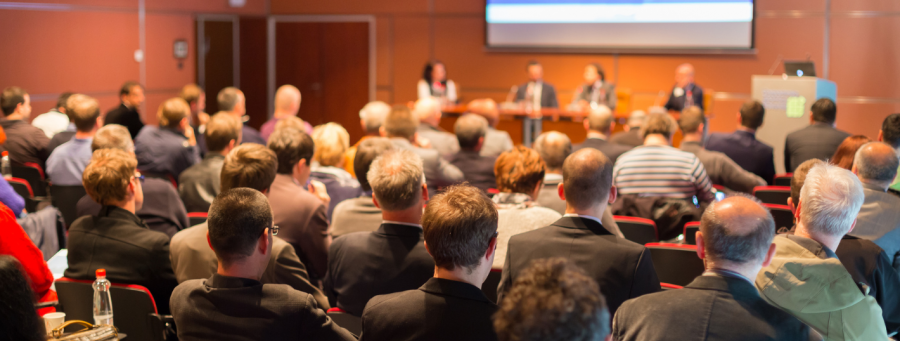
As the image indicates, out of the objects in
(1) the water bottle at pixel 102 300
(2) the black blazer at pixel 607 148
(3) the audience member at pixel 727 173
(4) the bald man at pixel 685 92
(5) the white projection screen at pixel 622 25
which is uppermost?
(5) the white projection screen at pixel 622 25

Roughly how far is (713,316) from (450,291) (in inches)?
27.3

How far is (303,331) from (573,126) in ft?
24.7

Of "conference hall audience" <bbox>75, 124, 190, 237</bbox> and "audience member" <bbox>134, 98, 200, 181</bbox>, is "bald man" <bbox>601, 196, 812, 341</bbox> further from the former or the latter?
"audience member" <bbox>134, 98, 200, 181</bbox>

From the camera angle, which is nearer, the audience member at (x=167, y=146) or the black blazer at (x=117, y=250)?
the black blazer at (x=117, y=250)

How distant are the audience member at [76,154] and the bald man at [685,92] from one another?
22.7 feet

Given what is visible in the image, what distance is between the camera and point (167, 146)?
5.33 metres

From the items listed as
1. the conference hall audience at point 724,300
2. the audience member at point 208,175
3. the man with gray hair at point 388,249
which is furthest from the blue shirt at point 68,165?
the conference hall audience at point 724,300

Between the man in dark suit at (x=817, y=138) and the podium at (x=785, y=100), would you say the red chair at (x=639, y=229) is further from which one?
the podium at (x=785, y=100)

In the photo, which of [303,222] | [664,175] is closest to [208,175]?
[303,222]

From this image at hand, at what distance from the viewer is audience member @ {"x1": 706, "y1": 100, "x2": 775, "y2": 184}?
18.6 feet

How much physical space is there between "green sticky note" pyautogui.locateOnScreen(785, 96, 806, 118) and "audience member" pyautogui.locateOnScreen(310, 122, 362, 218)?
5.32m

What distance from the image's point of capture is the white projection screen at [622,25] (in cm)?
931

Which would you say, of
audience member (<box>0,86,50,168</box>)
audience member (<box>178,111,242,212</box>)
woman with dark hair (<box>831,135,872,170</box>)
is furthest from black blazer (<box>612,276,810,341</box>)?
audience member (<box>0,86,50,168</box>)

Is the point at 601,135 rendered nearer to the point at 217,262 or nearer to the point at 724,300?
the point at 217,262
